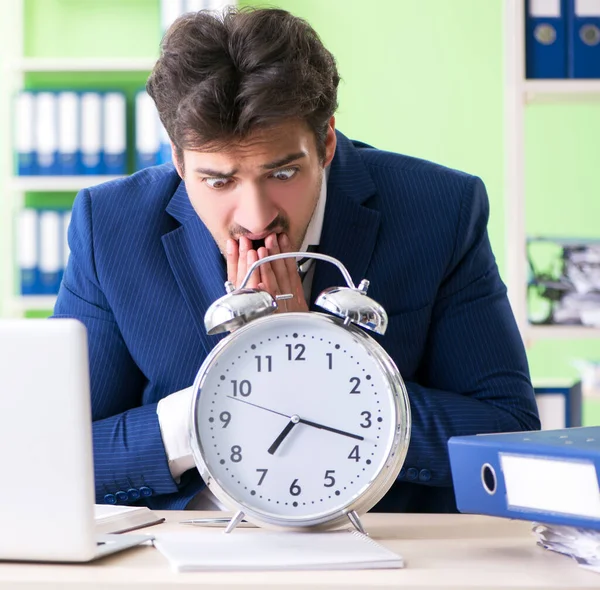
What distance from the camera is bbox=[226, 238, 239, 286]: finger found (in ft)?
5.30

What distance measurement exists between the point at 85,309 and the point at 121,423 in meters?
0.33

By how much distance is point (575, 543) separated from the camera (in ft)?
3.32

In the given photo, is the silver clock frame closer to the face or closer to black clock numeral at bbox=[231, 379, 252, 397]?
black clock numeral at bbox=[231, 379, 252, 397]

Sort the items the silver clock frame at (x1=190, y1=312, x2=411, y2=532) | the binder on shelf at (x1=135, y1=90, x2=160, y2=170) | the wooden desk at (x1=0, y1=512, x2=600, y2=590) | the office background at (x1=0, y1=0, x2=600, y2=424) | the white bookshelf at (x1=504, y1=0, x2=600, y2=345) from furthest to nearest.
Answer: the office background at (x1=0, y1=0, x2=600, y2=424) < the binder on shelf at (x1=135, y1=90, x2=160, y2=170) < the white bookshelf at (x1=504, y1=0, x2=600, y2=345) < the silver clock frame at (x1=190, y1=312, x2=411, y2=532) < the wooden desk at (x1=0, y1=512, x2=600, y2=590)

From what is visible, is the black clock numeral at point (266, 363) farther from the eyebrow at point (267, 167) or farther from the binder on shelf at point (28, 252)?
the binder on shelf at point (28, 252)

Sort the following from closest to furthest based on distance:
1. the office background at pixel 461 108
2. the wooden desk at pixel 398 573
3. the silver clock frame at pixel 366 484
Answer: the wooden desk at pixel 398 573
the silver clock frame at pixel 366 484
the office background at pixel 461 108

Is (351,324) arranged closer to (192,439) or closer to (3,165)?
(192,439)

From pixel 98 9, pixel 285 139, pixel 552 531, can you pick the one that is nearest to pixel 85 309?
pixel 285 139

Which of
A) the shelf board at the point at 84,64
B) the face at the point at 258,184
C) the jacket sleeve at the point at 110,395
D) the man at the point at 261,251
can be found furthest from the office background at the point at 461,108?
the face at the point at 258,184

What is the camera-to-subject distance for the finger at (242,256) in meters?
1.58

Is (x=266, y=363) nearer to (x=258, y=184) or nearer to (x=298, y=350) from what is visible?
(x=298, y=350)

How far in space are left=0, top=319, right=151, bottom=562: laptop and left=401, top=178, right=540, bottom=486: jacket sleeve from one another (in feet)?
2.24

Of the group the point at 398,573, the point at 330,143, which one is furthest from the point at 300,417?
the point at 330,143

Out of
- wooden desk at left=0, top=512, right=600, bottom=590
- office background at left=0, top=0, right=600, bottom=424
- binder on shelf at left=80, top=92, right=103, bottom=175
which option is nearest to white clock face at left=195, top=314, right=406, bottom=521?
wooden desk at left=0, top=512, right=600, bottom=590
